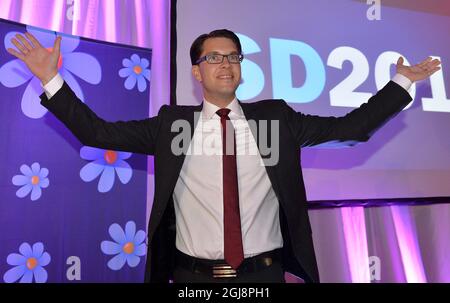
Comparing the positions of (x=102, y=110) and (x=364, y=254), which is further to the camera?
(x=364, y=254)

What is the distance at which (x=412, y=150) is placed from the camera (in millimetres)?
3281

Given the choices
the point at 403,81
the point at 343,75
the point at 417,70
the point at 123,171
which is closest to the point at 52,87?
the point at 123,171

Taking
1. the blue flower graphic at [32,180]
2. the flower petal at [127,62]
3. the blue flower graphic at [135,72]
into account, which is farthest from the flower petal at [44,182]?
the flower petal at [127,62]

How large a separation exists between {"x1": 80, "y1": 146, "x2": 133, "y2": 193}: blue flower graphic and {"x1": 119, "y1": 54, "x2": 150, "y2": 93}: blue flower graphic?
0.45 metres

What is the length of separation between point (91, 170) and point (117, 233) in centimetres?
41

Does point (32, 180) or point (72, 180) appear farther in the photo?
point (72, 180)

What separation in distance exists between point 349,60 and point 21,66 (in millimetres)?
2278

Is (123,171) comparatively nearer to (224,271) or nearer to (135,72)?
(135,72)

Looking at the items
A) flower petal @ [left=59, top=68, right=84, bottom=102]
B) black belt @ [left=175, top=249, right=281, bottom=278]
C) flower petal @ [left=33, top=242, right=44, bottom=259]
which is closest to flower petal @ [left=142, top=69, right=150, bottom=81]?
flower petal @ [left=59, top=68, right=84, bottom=102]

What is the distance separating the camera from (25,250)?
2297 mm

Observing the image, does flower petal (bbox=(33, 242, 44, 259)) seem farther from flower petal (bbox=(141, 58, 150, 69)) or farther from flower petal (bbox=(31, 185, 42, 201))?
flower petal (bbox=(141, 58, 150, 69))

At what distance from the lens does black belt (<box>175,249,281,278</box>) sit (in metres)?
1.71

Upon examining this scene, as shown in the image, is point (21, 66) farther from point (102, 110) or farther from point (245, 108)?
point (245, 108)

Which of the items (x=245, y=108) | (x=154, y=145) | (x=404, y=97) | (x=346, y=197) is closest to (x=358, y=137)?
(x=404, y=97)
